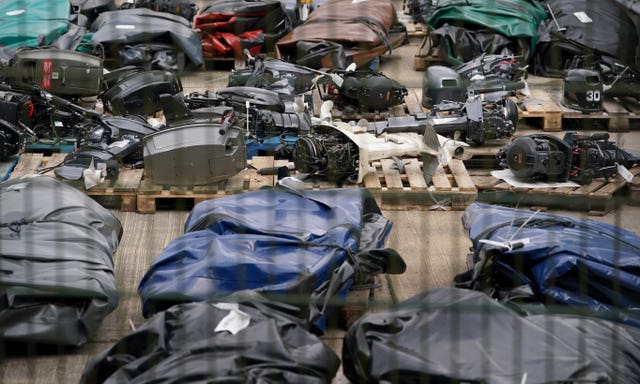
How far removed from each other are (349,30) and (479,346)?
5.02 metres

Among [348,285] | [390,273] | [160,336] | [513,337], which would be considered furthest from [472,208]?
[160,336]

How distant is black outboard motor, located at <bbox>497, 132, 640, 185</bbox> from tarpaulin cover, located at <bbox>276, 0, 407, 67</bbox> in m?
2.33

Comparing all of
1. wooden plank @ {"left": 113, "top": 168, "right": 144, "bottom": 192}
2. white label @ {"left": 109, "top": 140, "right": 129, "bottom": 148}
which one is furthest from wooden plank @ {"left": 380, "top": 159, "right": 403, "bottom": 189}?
white label @ {"left": 109, "top": 140, "right": 129, "bottom": 148}

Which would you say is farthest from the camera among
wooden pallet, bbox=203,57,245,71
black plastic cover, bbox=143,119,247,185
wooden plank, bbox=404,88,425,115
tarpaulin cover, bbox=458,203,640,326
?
wooden pallet, bbox=203,57,245,71

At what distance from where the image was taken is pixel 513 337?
3.89 meters

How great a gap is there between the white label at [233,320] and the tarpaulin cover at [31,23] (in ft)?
14.8

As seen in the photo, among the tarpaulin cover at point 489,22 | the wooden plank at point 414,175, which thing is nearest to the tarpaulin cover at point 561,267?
the wooden plank at point 414,175

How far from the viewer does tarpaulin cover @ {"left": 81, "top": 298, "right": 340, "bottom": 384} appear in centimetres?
364

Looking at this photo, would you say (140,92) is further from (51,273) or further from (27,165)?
(51,273)

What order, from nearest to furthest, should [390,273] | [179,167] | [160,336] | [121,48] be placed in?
[160,336]
[390,273]
[179,167]
[121,48]

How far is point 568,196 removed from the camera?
6.23m

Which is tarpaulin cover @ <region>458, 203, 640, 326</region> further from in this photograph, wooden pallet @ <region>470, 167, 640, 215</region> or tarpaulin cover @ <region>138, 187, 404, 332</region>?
wooden pallet @ <region>470, 167, 640, 215</region>

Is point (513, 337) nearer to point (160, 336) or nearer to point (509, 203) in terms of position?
point (160, 336)

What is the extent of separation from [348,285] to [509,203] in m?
1.89
